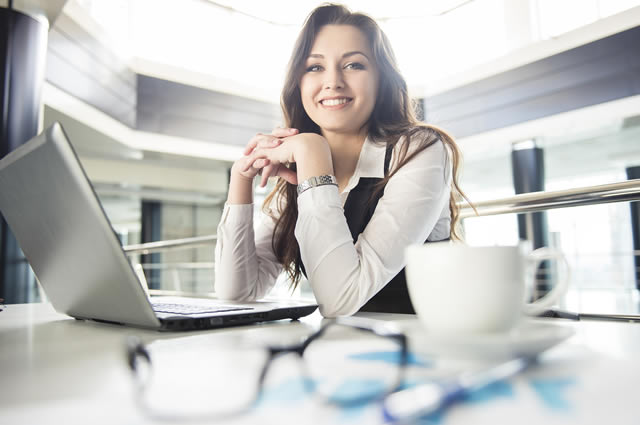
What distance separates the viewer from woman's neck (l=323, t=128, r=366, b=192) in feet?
3.11

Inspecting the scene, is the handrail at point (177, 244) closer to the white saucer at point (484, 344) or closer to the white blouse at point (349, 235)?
the white blouse at point (349, 235)

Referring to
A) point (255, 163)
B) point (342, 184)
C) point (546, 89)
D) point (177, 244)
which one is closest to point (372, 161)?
point (342, 184)

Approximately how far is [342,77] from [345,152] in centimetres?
15

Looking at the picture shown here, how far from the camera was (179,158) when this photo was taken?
13.9 feet

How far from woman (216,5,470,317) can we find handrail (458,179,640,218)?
0.17 metres

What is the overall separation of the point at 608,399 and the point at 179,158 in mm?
4318

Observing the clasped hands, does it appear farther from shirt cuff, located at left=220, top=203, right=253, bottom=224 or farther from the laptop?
the laptop

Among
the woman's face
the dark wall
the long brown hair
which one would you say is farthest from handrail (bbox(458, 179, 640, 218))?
the dark wall

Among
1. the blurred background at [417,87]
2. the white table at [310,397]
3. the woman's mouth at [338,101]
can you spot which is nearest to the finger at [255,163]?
the woman's mouth at [338,101]

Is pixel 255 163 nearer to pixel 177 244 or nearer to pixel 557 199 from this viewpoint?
pixel 557 199

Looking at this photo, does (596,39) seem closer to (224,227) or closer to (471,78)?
(471,78)

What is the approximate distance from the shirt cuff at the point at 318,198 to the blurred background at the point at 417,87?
7.77ft

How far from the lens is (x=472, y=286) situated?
0.27 metres

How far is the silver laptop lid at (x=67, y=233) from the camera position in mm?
351
